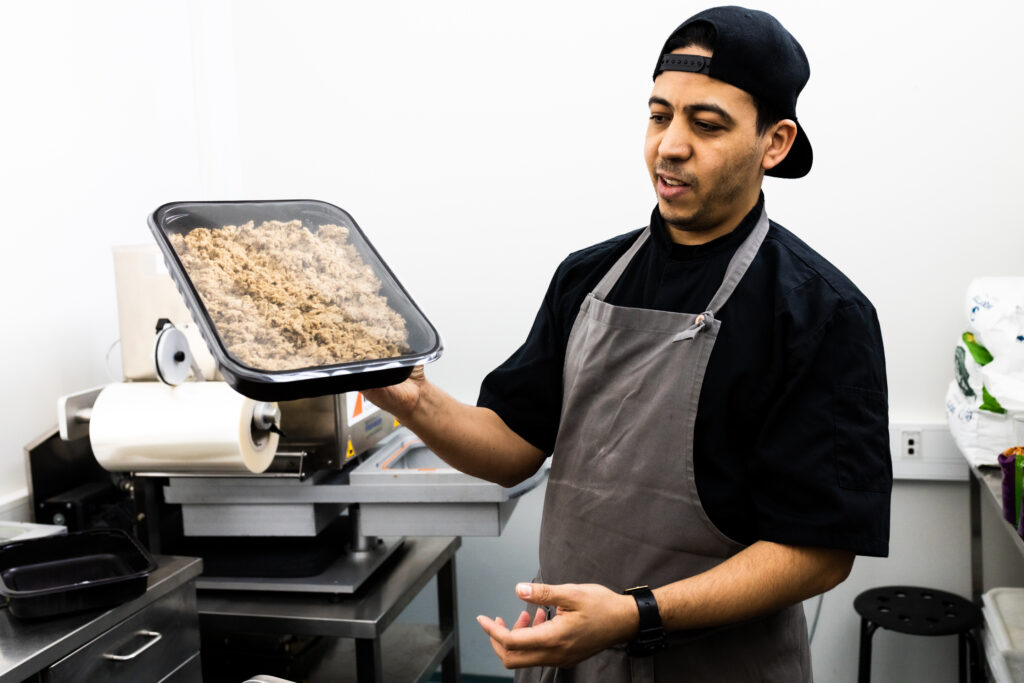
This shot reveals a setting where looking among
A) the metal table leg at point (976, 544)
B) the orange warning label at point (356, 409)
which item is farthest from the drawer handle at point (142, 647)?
the metal table leg at point (976, 544)

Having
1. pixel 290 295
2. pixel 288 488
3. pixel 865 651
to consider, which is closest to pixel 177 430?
pixel 288 488

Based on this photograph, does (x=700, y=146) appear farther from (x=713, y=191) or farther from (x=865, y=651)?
(x=865, y=651)

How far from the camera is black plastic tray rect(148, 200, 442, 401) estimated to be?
102 cm

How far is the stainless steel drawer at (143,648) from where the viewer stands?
5.08 feet

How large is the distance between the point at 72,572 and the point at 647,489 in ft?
3.90

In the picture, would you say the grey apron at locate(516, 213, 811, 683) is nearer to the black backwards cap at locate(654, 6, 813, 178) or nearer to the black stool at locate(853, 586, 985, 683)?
the black backwards cap at locate(654, 6, 813, 178)

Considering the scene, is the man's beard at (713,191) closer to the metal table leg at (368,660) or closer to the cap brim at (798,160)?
the cap brim at (798,160)

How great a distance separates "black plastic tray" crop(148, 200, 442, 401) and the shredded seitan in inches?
0.5

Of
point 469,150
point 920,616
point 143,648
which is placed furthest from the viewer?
point 469,150

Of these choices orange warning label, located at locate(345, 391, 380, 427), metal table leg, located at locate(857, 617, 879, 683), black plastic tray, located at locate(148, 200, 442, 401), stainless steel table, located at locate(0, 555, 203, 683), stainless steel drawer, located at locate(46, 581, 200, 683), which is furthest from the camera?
metal table leg, located at locate(857, 617, 879, 683)

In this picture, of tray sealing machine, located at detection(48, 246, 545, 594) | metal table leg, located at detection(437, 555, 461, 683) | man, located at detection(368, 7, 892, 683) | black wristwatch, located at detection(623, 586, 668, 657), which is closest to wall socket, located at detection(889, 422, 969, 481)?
tray sealing machine, located at detection(48, 246, 545, 594)

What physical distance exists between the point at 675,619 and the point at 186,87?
2.45m

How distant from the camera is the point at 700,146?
118 centimetres

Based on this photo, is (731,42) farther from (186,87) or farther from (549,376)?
(186,87)
